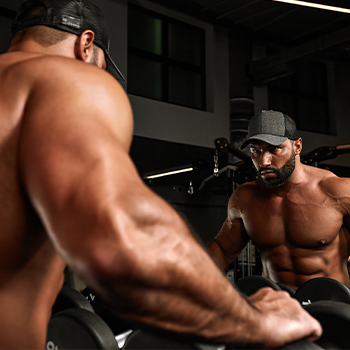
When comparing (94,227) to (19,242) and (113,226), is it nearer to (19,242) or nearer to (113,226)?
(113,226)

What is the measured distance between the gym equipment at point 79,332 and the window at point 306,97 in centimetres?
648

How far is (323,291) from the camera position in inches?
50.8

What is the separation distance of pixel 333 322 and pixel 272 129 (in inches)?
50.7

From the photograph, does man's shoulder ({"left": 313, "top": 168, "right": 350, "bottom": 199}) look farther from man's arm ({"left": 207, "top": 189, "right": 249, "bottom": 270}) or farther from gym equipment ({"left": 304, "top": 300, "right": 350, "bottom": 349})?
gym equipment ({"left": 304, "top": 300, "right": 350, "bottom": 349})

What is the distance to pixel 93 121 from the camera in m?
0.43

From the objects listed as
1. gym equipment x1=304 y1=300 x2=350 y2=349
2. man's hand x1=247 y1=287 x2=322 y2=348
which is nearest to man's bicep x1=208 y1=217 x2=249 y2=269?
gym equipment x1=304 y1=300 x2=350 y2=349

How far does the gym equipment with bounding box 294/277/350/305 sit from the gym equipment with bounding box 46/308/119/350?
2.21ft

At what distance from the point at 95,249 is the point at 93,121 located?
15 centimetres

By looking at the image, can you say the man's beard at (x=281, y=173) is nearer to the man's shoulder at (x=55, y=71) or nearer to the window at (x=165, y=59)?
the man's shoulder at (x=55, y=71)

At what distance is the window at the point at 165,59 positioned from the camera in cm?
569

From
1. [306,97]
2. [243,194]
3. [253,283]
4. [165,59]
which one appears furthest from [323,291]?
[306,97]

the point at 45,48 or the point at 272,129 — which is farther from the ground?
the point at 272,129

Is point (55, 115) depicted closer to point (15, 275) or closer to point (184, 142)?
point (15, 275)

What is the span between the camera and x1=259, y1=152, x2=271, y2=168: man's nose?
1.97m
